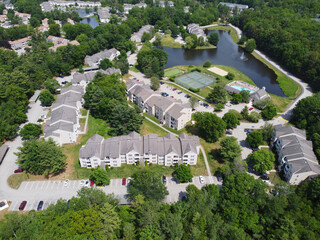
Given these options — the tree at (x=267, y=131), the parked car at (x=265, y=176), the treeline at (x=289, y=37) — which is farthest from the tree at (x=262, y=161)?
the treeline at (x=289, y=37)

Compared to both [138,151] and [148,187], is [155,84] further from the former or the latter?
[148,187]

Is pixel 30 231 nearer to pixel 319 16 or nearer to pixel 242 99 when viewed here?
pixel 242 99

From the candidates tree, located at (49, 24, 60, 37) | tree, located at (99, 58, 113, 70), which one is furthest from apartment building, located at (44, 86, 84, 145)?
tree, located at (49, 24, 60, 37)

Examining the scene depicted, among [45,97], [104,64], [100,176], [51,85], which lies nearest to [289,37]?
[104,64]

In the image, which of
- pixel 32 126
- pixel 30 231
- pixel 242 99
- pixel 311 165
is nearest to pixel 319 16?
pixel 242 99

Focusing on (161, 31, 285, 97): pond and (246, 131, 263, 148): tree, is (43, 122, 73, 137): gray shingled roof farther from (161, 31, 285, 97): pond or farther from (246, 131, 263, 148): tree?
(161, 31, 285, 97): pond

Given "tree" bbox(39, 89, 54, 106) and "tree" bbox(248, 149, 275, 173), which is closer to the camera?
"tree" bbox(248, 149, 275, 173)
